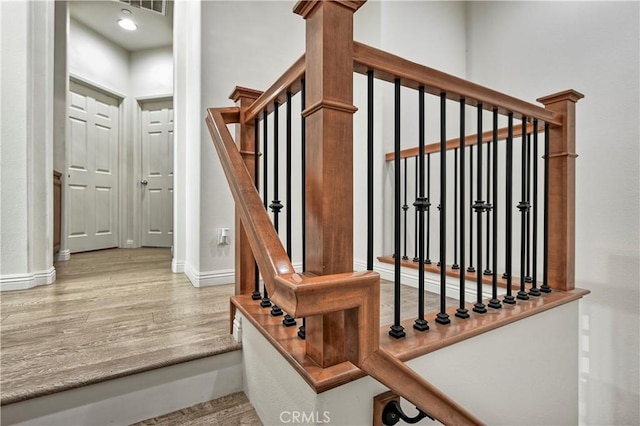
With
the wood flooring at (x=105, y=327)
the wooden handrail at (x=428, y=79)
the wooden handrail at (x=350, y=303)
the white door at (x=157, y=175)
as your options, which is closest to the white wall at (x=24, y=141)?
the wood flooring at (x=105, y=327)

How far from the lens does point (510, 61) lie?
279 cm

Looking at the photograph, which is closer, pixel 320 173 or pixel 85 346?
pixel 320 173

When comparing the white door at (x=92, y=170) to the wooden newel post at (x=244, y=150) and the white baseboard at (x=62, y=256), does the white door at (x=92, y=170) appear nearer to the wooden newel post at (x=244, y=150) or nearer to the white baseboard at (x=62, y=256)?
the white baseboard at (x=62, y=256)

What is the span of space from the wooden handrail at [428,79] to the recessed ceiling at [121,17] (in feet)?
13.3

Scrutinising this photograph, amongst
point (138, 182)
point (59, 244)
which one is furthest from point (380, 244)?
point (138, 182)

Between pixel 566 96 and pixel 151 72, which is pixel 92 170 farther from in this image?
pixel 566 96

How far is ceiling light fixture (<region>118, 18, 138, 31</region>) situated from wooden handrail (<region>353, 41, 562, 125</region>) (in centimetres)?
→ 447

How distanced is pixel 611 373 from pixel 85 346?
9.93 feet

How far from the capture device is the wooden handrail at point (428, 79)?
0.92 meters

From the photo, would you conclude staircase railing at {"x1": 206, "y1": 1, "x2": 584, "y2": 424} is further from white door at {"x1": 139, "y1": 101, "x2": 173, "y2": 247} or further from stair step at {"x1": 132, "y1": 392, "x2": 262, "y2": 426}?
white door at {"x1": 139, "y1": 101, "x2": 173, "y2": 247}

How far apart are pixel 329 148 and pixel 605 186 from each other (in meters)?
2.34

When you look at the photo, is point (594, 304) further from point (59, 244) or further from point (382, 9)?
point (59, 244)

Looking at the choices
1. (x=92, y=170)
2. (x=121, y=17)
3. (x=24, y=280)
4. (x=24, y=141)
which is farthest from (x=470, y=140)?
(x=92, y=170)

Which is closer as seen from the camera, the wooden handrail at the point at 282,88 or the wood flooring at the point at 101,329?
the wooden handrail at the point at 282,88
